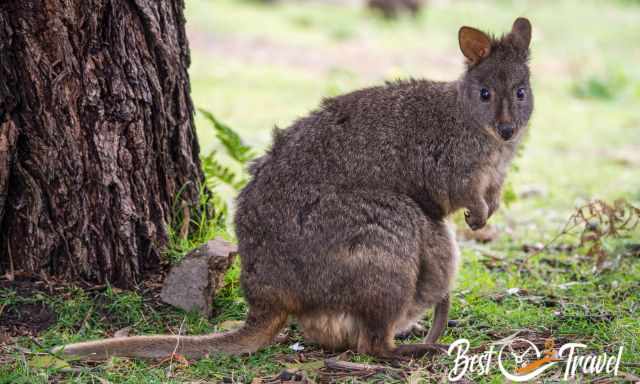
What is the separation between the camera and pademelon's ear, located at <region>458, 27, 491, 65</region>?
4.77 m

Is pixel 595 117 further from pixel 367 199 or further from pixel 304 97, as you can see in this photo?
pixel 367 199

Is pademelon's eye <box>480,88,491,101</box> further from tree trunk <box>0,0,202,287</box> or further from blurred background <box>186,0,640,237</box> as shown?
tree trunk <box>0,0,202,287</box>

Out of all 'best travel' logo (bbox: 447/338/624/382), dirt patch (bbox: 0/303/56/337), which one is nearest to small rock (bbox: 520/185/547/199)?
'best travel' logo (bbox: 447/338/624/382)

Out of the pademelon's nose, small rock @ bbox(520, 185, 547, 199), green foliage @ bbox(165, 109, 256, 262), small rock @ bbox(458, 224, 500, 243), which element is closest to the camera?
the pademelon's nose

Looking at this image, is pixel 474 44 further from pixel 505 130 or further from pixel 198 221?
pixel 198 221

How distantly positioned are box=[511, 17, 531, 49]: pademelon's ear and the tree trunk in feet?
6.45

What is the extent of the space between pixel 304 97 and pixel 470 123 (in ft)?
22.7

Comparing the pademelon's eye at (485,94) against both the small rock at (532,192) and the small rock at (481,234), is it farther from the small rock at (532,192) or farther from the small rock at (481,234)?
the small rock at (532,192)

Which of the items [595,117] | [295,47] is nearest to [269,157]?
[595,117]

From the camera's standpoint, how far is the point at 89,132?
462 cm

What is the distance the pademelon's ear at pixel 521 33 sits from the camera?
16.0 ft

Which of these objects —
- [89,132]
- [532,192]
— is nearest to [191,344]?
[89,132]

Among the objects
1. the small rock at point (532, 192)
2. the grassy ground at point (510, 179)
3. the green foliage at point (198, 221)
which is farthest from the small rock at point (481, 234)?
the green foliage at point (198, 221)

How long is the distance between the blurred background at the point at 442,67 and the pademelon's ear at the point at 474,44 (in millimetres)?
1188
